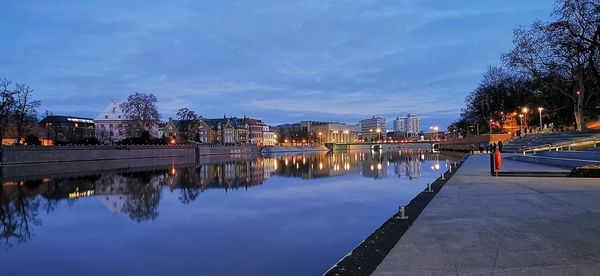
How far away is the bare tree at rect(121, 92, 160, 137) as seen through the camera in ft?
310

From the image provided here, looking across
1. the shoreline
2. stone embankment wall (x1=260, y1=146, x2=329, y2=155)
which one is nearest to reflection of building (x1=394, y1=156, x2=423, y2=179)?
the shoreline

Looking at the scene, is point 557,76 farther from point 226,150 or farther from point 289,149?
point 289,149

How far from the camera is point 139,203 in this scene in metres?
22.1

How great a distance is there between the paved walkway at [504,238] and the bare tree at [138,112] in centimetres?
8839

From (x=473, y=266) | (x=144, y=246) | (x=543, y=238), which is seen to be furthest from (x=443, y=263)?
(x=144, y=246)

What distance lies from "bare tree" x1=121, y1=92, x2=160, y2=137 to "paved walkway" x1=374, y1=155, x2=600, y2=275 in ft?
290

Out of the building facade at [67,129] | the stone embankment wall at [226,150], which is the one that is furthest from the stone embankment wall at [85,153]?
the building facade at [67,129]

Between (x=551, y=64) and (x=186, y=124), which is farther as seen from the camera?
(x=186, y=124)

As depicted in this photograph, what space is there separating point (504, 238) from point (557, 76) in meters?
59.9

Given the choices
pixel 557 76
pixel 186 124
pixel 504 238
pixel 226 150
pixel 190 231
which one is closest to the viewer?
pixel 504 238

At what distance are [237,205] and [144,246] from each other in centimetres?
852

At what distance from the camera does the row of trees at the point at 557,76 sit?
1559 inches

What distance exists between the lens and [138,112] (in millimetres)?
94625

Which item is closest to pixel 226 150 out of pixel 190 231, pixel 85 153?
pixel 85 153
